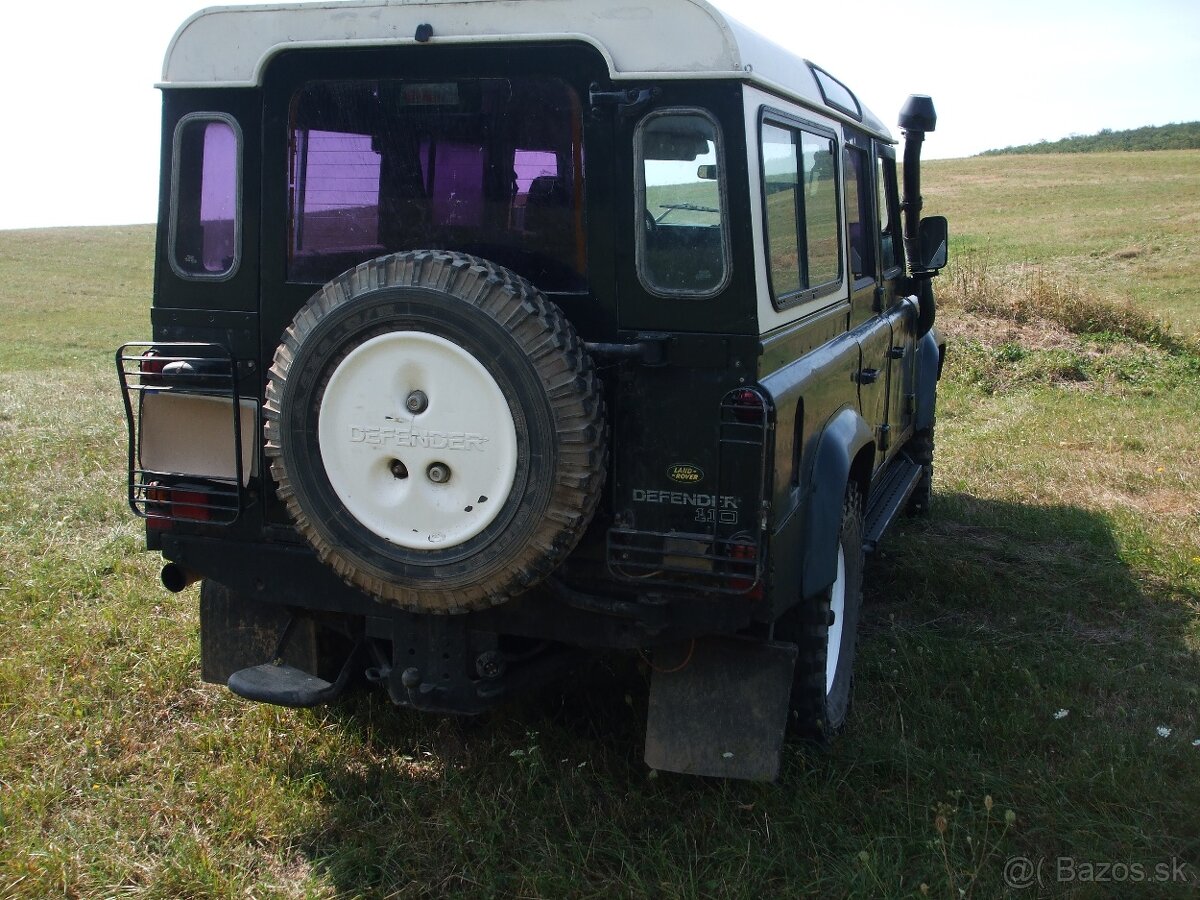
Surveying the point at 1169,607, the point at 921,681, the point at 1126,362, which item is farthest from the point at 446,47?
the point at 1126,362

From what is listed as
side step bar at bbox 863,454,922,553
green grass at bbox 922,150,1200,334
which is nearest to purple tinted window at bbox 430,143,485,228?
side step bar at bbox 863,454,922,553

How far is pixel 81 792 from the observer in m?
3.70

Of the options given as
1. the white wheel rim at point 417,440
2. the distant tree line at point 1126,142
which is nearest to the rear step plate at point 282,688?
the white wheel rim at point 417,440

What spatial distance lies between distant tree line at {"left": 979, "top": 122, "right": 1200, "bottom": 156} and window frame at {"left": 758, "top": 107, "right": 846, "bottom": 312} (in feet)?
157

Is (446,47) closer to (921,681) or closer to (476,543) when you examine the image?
(476,543)

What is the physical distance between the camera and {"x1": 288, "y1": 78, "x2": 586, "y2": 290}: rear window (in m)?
3.30

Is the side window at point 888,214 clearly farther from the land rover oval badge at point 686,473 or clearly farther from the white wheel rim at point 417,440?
the white wheel rim at point 417,440

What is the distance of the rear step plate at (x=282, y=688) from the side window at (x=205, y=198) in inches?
50.4

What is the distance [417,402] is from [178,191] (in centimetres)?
116

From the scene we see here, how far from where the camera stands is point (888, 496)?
565 centimetres

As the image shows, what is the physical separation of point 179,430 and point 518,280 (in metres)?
1.24

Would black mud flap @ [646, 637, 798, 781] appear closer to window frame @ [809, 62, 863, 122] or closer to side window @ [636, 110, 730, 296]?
side window @ [636, 110, 730, 296]

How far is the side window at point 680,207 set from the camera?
3176 mm

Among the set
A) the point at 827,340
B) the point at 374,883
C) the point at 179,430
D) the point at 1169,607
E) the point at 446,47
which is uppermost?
the point at 446,47
